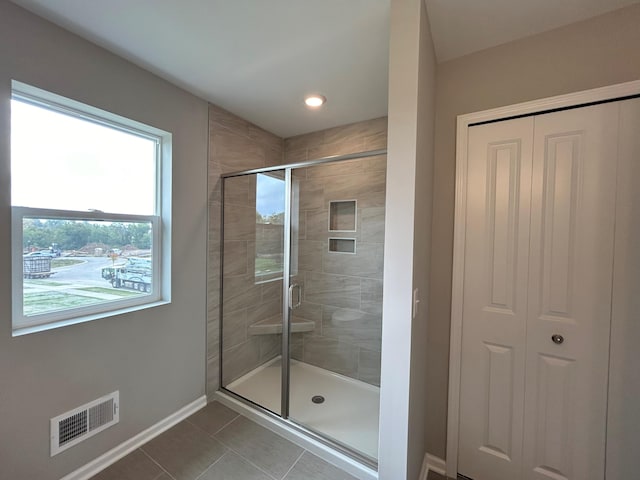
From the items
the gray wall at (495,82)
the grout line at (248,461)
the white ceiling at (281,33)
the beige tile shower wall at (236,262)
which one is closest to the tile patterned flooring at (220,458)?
the grout line at (248,461)

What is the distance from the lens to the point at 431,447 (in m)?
1.62

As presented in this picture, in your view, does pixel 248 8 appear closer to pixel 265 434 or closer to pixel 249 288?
pixel 249 288

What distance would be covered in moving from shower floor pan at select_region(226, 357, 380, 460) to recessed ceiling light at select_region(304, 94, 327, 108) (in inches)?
85.5

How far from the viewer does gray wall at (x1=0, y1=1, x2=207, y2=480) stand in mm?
1226

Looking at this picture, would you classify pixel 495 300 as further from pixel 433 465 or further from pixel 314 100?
pixel 314 100

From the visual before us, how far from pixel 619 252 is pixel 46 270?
290 centimetres

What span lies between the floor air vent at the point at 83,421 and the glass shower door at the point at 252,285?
0.83 meters

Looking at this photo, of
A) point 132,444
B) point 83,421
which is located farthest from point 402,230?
point 132,444

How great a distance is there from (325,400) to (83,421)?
1.64 metres

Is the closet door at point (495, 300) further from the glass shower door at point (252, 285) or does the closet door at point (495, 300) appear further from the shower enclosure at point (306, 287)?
the glass shower door at point (252, 285)

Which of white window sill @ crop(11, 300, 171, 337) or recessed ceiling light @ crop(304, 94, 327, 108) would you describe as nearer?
white window sill @ crop(11, 300, 171, 337)

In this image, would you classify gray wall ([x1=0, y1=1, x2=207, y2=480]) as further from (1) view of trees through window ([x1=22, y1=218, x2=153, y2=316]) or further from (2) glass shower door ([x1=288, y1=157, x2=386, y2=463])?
(2) glass shower door ([x1=288, y1=157, x2=386, y2=463])

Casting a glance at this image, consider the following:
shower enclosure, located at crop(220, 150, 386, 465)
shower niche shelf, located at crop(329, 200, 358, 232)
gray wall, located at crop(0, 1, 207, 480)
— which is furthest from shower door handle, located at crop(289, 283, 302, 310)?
gray wall, located at crop(0, 1, 207, 480)

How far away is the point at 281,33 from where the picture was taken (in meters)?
1.39
